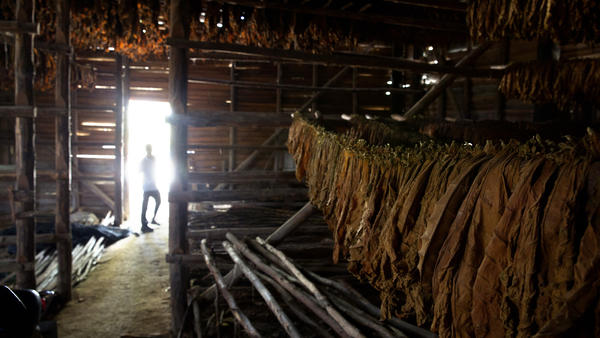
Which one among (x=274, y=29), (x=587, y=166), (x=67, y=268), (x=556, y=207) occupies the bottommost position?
(x=67, y=268)

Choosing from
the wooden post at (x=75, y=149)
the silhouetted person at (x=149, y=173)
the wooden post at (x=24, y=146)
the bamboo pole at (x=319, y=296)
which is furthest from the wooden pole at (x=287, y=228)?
the wooden post at (x=75, y=149)

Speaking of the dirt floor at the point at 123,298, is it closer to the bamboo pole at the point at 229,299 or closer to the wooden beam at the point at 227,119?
the bamboo pole at the point at 229,299

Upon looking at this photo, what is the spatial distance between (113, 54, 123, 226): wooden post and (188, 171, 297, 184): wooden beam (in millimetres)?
6865

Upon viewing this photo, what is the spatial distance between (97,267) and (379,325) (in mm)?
7570

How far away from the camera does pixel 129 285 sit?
7930 millimetres

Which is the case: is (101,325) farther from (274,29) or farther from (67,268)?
(274,29)

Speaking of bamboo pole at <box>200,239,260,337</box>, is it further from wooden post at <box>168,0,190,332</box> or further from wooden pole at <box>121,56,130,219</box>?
wooden pole at <box>121,56,130,219</box>

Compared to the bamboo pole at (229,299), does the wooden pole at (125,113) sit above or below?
above

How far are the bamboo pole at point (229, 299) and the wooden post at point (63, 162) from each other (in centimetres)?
291

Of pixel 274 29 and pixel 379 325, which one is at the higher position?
pixel 274 29

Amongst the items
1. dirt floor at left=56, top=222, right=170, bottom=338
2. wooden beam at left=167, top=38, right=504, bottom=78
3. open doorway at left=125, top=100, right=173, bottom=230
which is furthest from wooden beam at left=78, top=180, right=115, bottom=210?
wooden beam at left=167, top=38, right=504, bottom=78

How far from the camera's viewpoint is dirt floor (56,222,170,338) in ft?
20.5

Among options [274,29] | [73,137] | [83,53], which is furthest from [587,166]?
[73,137]

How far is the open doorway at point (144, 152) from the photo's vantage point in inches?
511
